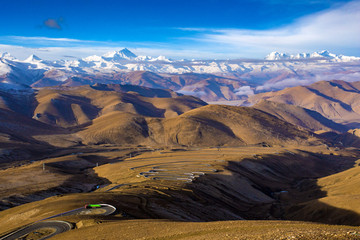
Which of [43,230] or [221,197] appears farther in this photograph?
[221,197]

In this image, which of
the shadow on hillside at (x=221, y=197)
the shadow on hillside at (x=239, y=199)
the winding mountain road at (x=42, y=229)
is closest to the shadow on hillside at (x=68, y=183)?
the shadow on hillside at (x=221, y=197)

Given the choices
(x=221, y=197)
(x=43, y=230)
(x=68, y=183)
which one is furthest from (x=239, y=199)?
(x=43, y=230)

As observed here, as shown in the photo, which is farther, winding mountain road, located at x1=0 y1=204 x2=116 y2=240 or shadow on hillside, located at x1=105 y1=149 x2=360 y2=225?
shadow on hillside, located at x1=105 y1=149 x2=360 y2=225

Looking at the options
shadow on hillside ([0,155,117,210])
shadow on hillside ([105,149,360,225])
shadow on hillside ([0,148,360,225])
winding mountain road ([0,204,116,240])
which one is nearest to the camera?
winding mountain road ([0,204,116,240])

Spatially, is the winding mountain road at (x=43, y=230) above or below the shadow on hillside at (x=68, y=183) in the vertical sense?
above

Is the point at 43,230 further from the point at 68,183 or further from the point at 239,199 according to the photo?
the point at 68,183

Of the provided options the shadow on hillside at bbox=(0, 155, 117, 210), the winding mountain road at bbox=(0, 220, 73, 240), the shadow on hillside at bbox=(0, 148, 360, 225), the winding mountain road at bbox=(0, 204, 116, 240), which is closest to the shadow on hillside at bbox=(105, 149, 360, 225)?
the shadow on hillside at bbox=(0, 148, 360, 225)

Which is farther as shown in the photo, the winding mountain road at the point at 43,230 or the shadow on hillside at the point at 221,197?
the shadow on hillside at the point at 221,197

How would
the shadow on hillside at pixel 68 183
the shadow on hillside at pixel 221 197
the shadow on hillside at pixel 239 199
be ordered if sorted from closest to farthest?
the shadow on hillside at pixel 221 197, the shadow on hillside at pixel 239 199, the shadow on hillside at pixel 68 183

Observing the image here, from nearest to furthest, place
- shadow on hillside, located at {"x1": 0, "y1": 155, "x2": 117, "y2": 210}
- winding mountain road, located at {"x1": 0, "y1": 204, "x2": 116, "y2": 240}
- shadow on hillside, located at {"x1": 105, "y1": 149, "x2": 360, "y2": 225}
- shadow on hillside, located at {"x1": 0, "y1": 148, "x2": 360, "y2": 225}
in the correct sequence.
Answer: winding mountain road, located at {"x1": 0, "y1": 204, "x2": 116, "y2": 240}
shadow on hillside, located at {"x1": 0, "y1": 148, "x2": 360, "y2": 225}
shadow on hillside, located at {"x1": 105, "y1": 149, "x2": 360, "y2": 225}
shadow on hillside, located at {"x1": 0, "y1": 155, "x2": 117, "y2": 210}

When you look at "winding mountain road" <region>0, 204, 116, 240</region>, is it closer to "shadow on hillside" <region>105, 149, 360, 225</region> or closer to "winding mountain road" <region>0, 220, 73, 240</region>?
"winding mountain road" <region>0, 220, 73, 240</region>

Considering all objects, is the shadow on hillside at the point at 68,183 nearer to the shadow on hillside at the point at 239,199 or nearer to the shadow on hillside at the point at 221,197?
the shadow on hillside at the point at 221,197

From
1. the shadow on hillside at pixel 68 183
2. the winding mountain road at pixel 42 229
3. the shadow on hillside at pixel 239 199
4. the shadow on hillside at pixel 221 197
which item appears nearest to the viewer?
the winding mountain road at pixel 42 229

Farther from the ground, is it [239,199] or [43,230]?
[43,230]
